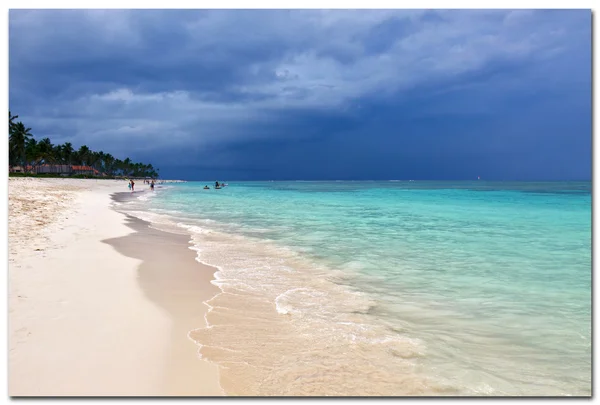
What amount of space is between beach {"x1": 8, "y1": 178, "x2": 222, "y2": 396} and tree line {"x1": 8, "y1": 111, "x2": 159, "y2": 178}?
5584cm

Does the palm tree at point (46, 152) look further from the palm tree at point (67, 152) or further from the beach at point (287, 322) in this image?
the beach at point (287, 322)

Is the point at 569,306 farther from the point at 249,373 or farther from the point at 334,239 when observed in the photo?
the point at 334,239

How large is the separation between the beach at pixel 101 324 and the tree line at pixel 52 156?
183 ft

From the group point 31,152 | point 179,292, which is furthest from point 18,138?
point 179,292

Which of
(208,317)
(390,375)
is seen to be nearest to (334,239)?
(208,317)

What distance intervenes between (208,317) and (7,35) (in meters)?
4.55

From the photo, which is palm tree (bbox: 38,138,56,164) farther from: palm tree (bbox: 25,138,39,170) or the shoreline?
the shoreline

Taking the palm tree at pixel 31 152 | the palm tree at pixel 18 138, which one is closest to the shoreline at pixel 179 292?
the palm tree at pixel 18 138

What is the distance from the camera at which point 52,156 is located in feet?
337

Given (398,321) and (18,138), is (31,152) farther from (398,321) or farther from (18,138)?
(398,321)

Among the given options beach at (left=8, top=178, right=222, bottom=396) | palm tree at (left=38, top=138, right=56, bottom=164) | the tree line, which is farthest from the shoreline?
palm tree at (left=38, top=138, right=56, bottom=164)

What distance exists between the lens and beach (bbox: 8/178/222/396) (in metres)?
3.23

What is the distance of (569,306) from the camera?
5.90 metres

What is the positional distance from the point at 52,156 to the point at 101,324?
391ft
